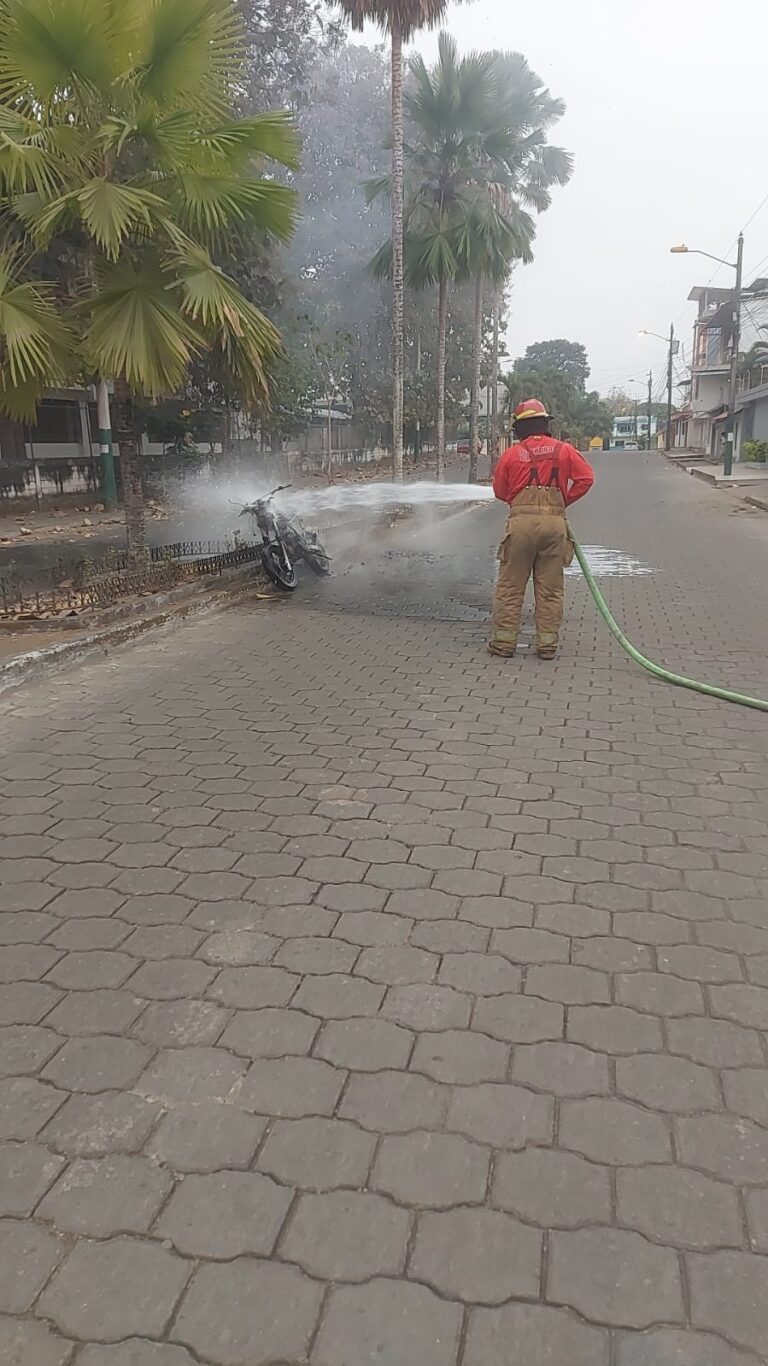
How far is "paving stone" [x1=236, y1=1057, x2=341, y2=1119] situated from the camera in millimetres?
2240

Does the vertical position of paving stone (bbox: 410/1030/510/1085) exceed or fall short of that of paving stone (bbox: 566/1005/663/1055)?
it falls short

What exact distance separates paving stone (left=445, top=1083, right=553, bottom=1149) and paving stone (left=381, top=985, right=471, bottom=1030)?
0.26 meters

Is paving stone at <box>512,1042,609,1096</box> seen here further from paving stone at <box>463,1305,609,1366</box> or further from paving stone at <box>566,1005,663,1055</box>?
paving stone at <box>463,1305,609,1366</box>

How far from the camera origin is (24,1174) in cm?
206

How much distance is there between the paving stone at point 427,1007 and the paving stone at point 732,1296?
87cm

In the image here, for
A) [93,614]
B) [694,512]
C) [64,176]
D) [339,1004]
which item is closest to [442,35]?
[694,512]

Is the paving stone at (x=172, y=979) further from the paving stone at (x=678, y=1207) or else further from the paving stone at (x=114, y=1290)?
the paving stone at (x=678, y=1207)

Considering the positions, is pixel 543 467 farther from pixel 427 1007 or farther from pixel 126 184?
pixel 427 1007

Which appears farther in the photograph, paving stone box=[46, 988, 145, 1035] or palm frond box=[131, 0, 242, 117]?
palm frond box=[131, 0, 242, 117]

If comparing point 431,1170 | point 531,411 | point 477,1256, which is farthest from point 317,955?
point 531,411

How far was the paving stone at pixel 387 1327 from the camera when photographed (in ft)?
5.38

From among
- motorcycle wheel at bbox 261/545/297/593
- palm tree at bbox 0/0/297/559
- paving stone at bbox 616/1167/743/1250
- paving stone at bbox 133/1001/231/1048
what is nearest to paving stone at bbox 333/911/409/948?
paving stone at bbox 133/1001/231/1048

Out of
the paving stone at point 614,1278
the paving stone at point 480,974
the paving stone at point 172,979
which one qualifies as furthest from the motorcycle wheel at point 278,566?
the paving stone at point 614,1278

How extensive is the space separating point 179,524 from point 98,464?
3.90 metres
